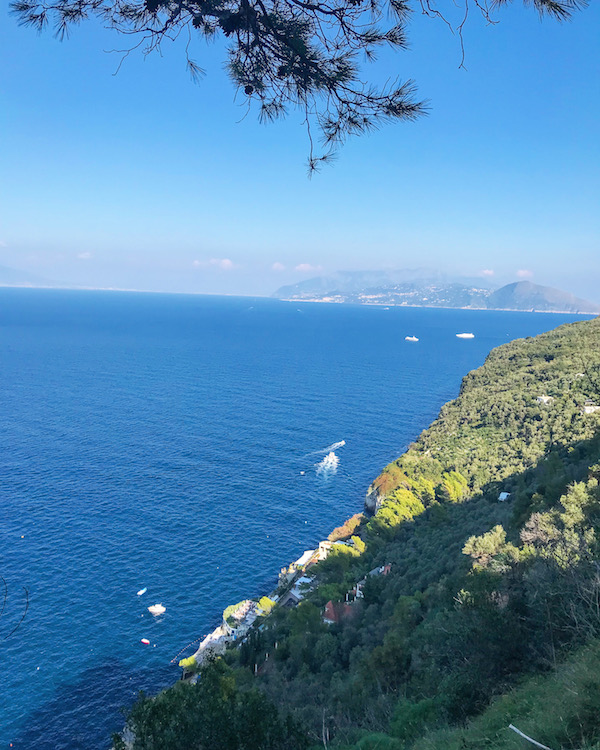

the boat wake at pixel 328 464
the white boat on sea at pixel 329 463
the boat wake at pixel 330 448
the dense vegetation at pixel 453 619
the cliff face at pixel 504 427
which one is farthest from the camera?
the boat wake at pixel 330 448

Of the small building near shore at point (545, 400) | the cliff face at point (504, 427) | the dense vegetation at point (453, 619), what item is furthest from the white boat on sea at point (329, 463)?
the small building near shore at point (545, 400)

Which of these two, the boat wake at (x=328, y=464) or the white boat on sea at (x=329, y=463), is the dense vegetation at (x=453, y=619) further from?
the white boat on sea at (x=329, y=463)

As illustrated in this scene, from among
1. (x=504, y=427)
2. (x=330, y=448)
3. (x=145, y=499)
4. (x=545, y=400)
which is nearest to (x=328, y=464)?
(x=330, y=448)

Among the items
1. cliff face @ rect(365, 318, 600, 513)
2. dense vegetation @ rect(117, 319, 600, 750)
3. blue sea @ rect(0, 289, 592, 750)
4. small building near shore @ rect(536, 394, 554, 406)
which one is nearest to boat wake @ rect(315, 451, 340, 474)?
blue sea @ rect(0, 289, 592, 750)

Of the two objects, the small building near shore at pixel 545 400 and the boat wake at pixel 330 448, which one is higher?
the small building near shore at pixel 545 400

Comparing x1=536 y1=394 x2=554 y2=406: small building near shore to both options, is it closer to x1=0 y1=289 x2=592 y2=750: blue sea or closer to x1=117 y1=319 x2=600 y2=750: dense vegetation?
x1=117 y1=319 x2=600 y2=750: dense vegetation
